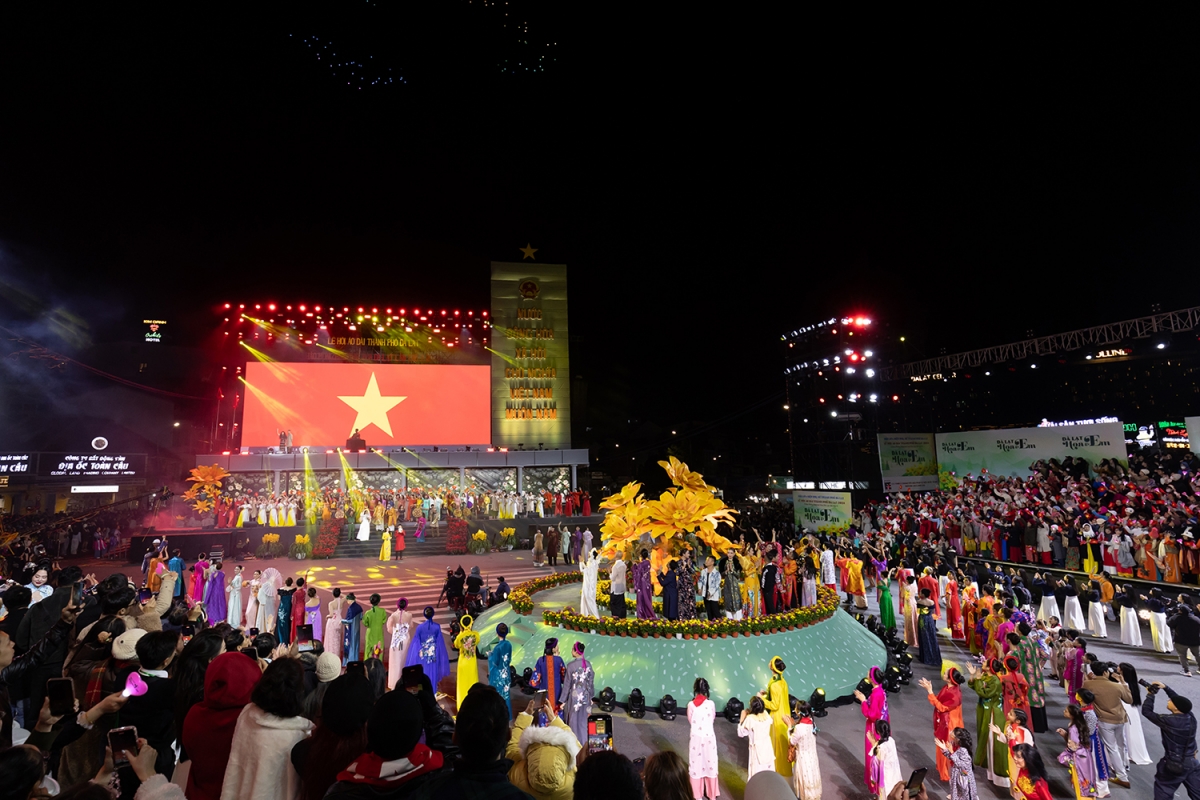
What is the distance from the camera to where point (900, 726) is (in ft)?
24.6

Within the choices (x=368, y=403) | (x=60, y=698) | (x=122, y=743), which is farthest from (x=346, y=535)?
(x=122, y=743)

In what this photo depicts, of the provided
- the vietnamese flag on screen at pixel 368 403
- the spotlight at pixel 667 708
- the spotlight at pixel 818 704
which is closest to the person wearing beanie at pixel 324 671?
the spotlight at pixel 667 708

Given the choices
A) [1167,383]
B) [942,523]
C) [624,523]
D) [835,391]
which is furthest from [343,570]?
[1167,383]

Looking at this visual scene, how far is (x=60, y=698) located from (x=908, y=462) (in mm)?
28563

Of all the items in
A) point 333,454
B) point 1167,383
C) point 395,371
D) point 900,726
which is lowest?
point 900,726

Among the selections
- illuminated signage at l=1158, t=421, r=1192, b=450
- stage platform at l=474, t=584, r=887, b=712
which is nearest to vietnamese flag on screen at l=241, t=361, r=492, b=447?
stage platform at l=474, t=584, r=887, b=712

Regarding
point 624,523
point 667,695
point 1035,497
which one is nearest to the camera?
point 667,695

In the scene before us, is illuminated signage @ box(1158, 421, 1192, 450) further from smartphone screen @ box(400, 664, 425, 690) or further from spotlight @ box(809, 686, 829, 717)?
smartphone screen @ box(400, 664, 425, 690)

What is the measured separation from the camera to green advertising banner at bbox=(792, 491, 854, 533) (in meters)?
23.4

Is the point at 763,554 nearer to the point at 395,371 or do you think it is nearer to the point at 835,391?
the point at 835,391

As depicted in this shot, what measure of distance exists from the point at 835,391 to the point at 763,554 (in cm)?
1463

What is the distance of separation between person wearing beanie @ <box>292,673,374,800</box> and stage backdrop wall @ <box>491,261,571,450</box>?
2618 centimetres

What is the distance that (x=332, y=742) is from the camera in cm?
270

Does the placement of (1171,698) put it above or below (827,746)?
above
